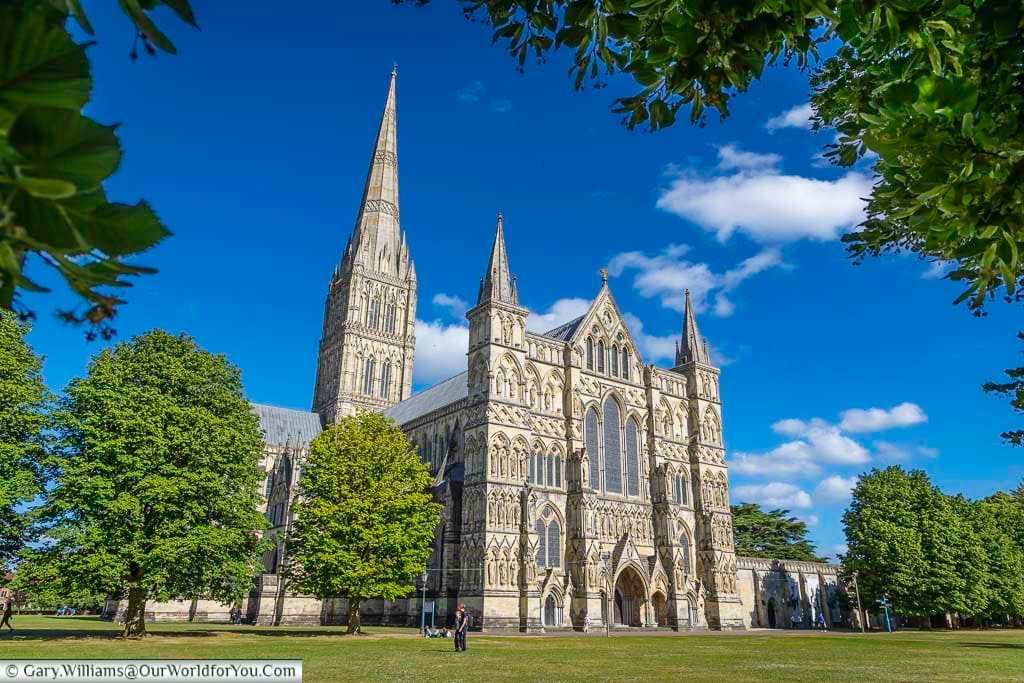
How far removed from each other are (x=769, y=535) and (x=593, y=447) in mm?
38503

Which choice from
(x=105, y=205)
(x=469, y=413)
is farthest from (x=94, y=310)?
(x=469, y=413)

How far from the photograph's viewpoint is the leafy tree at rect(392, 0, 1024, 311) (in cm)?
279

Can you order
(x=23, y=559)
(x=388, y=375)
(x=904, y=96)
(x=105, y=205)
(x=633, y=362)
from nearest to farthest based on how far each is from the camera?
(x=105, y=205), (x=904, y=96), (x=23, y=559), (x=633, y=362), (x=388, y=375)

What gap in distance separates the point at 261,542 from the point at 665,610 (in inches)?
1026

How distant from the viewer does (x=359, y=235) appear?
245 ft

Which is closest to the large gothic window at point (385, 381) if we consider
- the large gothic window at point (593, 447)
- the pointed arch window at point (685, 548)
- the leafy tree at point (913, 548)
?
the large gothic window at point (593, 447)

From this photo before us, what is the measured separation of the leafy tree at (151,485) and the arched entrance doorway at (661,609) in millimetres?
25529

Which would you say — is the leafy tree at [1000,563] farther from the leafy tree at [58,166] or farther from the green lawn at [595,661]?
the leafy tree at [58,166]

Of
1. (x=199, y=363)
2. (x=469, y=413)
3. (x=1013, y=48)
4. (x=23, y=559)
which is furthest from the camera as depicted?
(x=469, y=413)

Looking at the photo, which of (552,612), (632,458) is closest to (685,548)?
(632,458)

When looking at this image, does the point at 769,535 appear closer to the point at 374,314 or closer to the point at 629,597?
the point at 629,597

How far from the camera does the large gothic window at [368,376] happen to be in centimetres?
7019

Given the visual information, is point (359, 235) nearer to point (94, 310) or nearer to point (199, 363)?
point (199, 363)

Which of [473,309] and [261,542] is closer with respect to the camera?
[261,542]
